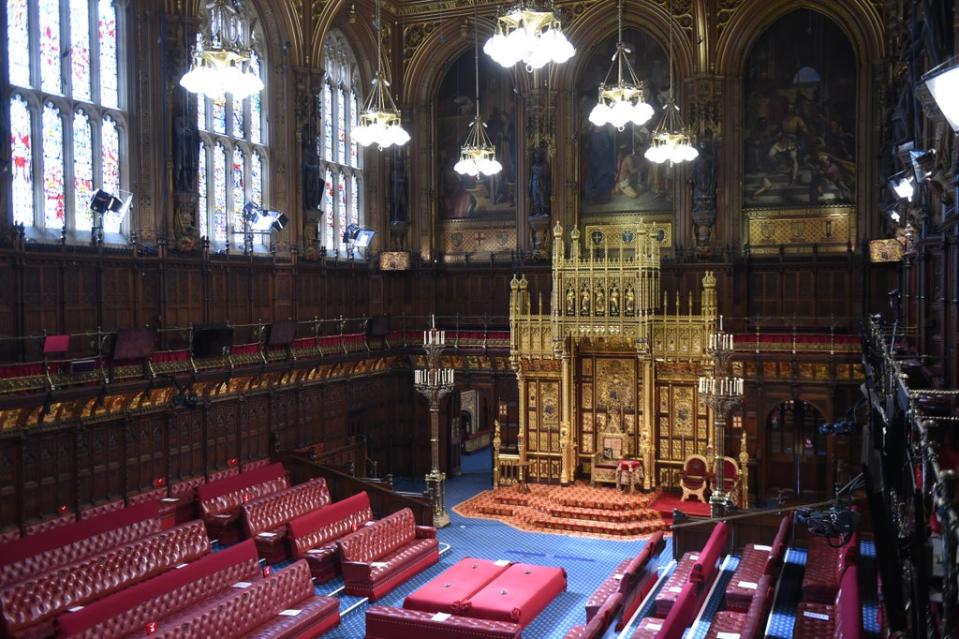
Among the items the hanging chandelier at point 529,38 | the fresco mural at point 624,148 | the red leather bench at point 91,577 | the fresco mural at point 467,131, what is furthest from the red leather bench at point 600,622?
the fresco mural at point 467,131

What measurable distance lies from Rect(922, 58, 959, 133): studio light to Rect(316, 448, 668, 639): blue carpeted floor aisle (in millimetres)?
9853

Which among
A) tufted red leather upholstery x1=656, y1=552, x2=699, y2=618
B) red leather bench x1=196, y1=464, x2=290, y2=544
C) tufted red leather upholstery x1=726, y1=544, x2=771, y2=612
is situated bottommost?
tufted red leather upholstery x1=656, y1=552, x2=699, y2=618

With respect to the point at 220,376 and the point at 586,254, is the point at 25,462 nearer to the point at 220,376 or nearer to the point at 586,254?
the point at 220,376

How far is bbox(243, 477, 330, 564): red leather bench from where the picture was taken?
51.6 feet

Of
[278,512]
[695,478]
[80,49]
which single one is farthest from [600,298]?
[80,49]

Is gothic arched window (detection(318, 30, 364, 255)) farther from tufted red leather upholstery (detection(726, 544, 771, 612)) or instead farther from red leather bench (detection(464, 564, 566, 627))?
tufted red leather upholstery (detection(726, 544, 771, 612))

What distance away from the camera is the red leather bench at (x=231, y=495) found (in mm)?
16188

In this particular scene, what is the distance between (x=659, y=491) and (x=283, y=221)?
11.2 m

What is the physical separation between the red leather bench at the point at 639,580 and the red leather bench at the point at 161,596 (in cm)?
583

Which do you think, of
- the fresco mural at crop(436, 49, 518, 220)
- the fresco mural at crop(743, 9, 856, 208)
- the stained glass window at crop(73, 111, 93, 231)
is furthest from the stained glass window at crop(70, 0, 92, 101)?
the fresco mural at crop(743, 9, 856, 208)

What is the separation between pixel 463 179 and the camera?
25188 millimetres

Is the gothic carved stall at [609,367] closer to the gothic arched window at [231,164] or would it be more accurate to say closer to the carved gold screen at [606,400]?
the carved gold screen at [606,400]

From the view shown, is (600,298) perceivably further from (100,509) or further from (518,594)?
(100,509)

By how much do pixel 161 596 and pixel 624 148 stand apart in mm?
16758
